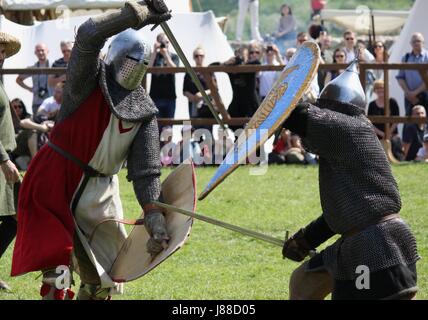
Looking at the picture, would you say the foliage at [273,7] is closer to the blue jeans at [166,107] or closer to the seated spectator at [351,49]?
the seated spectator at [351,49]

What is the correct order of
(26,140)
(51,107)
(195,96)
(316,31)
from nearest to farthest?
1. (26,140)
2. (51,107)
3. (195,96)
4. (316,31)

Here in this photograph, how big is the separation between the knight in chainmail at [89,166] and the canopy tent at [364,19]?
15.9 metres

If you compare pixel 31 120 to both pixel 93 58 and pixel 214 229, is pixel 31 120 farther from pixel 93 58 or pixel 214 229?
pixel 93 58

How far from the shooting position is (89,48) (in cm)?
559

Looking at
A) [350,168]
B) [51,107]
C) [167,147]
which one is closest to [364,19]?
[167,147]

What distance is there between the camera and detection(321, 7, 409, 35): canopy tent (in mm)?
21938

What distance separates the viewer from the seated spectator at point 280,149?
12.5 m

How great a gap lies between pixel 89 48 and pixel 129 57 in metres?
0.24

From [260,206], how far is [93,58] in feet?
15.6

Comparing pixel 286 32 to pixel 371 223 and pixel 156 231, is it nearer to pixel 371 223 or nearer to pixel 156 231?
pixel 156 231

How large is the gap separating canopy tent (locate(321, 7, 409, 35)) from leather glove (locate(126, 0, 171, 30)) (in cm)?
1605

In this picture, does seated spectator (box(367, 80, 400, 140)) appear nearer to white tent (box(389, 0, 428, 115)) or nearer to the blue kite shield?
white tent (box(389, 0, 428, 115))

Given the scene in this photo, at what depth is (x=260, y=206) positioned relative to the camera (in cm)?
1025
